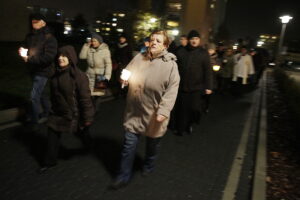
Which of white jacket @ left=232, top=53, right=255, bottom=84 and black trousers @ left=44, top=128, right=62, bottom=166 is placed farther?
white jacket @ left=232, top=53, right=255, bottom=84

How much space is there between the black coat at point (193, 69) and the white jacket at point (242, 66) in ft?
18.8

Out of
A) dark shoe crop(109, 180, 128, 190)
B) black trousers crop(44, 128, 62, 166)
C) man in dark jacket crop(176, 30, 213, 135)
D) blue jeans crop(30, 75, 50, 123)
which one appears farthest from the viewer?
man in dark jacket crop(176, 30, 213, 135)

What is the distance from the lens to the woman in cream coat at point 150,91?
3590 mm

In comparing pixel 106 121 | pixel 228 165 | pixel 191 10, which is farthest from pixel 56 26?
pixel 191 10

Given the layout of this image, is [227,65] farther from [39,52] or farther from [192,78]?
[39,52]

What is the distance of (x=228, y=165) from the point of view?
16.8 ft

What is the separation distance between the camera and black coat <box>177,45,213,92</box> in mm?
6008

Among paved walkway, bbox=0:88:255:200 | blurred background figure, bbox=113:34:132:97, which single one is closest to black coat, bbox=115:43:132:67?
blurred background figure, bbox=113:34:132:97

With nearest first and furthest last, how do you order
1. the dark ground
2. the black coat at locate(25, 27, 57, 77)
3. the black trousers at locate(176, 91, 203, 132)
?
the dark ground
the black coat at locate(25, 27, 57, 77)
the black trousers at locate(176, 91, 203, 132)

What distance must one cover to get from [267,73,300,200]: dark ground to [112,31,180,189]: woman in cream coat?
189cm

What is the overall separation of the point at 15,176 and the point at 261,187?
3275mm

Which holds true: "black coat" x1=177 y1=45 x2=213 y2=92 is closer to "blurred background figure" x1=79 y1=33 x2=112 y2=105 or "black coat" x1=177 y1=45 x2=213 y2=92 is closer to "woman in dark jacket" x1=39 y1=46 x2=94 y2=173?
"blurred background figure" x1=79 y1=33 x2=112 y2=105

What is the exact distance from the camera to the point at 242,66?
37.4ft

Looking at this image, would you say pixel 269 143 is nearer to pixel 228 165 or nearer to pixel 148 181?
pixel 228 165
